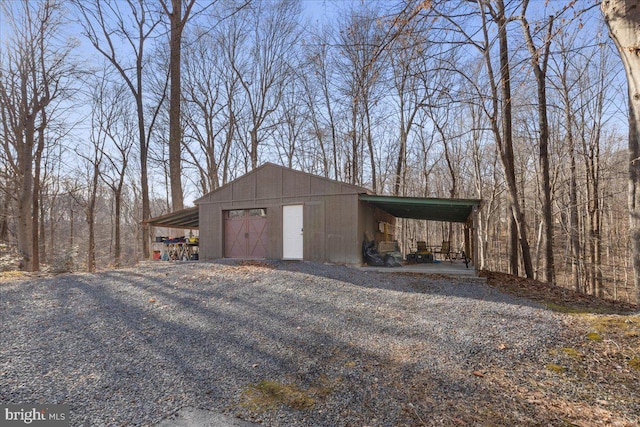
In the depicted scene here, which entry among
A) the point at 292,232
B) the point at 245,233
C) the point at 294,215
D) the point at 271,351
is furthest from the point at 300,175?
the point at 271,351

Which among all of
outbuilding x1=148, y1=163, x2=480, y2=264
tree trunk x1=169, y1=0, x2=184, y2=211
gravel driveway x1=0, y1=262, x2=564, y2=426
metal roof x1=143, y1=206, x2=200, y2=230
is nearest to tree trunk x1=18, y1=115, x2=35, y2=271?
metal roof x1=143, y1=206, x2=200, y2=230

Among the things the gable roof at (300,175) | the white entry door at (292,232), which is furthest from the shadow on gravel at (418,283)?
the gable roof at (300,175)

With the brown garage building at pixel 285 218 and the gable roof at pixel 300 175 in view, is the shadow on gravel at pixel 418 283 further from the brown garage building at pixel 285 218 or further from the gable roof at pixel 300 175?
the gable roof at pixel 300 175

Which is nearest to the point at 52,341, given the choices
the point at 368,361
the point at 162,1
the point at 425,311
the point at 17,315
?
the point at 17,315

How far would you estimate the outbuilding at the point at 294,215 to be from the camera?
32.5ft

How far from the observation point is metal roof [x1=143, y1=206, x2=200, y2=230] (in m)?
12.9

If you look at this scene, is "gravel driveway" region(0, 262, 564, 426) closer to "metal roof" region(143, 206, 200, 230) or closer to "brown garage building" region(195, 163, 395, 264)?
"brown garage building" region(195, 163, 395, 264)

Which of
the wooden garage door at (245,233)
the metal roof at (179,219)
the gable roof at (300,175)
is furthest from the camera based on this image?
the metal roof at (179,219)

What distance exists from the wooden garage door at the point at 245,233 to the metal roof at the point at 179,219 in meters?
1.99

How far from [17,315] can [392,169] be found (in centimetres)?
2032

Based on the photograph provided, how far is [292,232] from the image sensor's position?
10.9 meters

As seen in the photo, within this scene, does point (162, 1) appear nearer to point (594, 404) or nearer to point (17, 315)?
point (17, 315)

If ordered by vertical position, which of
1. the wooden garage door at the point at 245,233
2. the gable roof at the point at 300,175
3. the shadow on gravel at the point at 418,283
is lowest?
the shadow on gravel at the point at 418,283

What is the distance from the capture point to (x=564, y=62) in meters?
13.3
